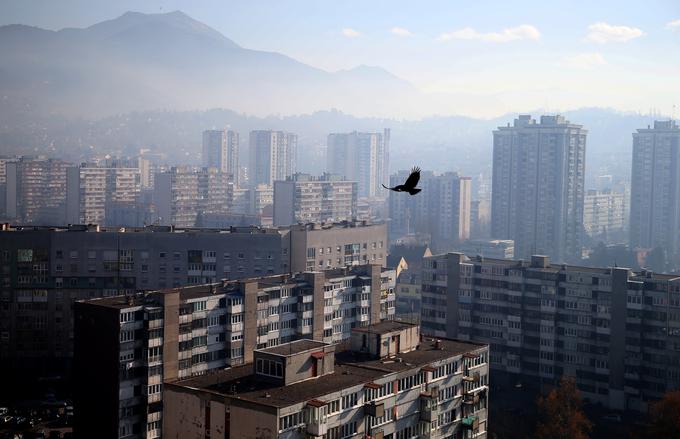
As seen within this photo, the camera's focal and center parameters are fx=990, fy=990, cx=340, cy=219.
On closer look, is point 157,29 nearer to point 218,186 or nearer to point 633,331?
point 218,186

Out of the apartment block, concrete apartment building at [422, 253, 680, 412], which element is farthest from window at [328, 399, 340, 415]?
the apartment block

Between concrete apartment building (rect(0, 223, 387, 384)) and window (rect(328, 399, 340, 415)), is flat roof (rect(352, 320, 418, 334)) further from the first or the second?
concrete apartment building (rect(0, 223, 387, 384))

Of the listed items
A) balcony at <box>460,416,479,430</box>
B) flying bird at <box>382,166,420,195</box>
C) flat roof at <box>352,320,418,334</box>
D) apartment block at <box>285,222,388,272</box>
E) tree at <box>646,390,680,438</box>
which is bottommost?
tree at <box>646,390,680,438</box>

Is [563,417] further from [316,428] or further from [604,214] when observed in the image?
[604,214]

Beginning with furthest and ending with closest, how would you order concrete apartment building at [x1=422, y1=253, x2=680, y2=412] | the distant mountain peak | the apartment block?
the distant mountain peak < the apartment block < concrete apartment building at [x1=422, y1=253, x2=680, y2=412]

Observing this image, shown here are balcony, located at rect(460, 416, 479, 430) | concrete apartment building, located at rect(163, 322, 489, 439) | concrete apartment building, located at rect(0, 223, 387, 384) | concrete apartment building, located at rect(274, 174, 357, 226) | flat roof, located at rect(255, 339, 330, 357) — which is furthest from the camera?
concrete apartment building, located at rect(274, 174, 357, 226)

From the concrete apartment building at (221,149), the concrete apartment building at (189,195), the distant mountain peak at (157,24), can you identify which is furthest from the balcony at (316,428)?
the distant mountain peak at (157,24)

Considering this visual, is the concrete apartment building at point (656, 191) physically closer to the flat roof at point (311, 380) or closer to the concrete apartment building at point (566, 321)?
the concrete apartment building at point (566, 321)
